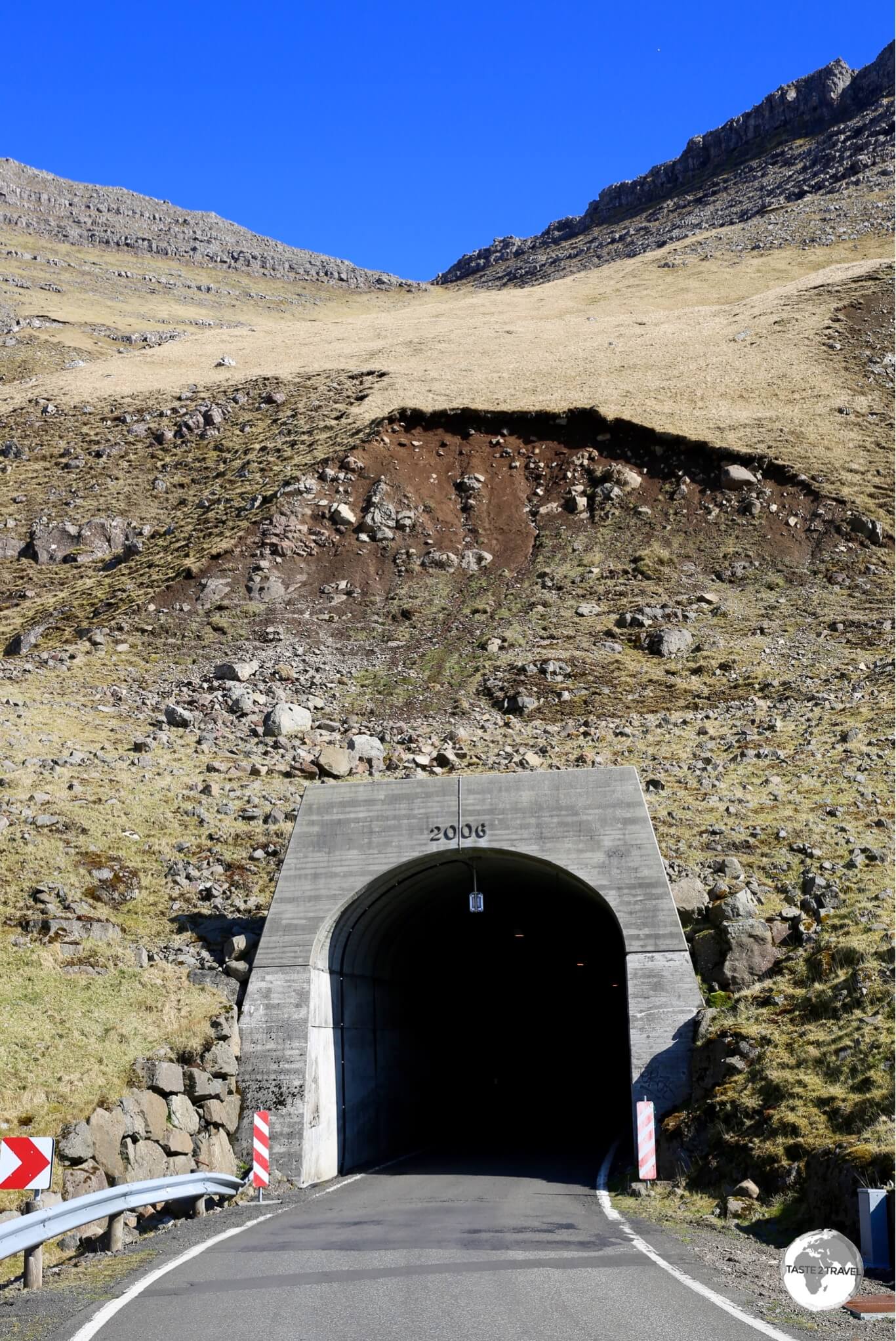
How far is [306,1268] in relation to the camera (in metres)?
11.3

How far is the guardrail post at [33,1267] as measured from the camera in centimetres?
1101

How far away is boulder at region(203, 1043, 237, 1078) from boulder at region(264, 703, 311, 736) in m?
17.9

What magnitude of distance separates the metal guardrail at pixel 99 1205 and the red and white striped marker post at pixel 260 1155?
2.36 feet

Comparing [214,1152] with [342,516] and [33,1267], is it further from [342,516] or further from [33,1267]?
[342,516]

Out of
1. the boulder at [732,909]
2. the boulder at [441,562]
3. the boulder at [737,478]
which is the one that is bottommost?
the boulder at [732,909]

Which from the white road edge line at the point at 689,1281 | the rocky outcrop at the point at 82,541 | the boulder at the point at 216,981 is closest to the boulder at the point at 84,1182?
the boulder at the point at 216,981

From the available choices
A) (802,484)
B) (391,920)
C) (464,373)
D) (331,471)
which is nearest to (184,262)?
(464,373)

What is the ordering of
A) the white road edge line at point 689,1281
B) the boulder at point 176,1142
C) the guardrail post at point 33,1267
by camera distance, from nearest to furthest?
the white road edge line at point 689,1281, the guardrail post at point 33,1267, the boulder at point 176,1142

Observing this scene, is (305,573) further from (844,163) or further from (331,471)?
(844,163)

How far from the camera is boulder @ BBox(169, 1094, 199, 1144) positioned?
17.9 m

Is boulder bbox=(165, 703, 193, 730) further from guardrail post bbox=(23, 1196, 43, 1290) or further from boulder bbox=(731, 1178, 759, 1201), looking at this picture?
guardrail post bbox=(23, 1196, 43, 1290)

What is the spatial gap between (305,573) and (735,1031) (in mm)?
33697

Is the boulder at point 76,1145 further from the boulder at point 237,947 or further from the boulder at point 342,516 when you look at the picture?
the boulder at point 342,516

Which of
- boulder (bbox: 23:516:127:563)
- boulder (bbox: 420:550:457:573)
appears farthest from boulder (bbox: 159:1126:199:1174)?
boulder (bbox: 23:516:127:563)
